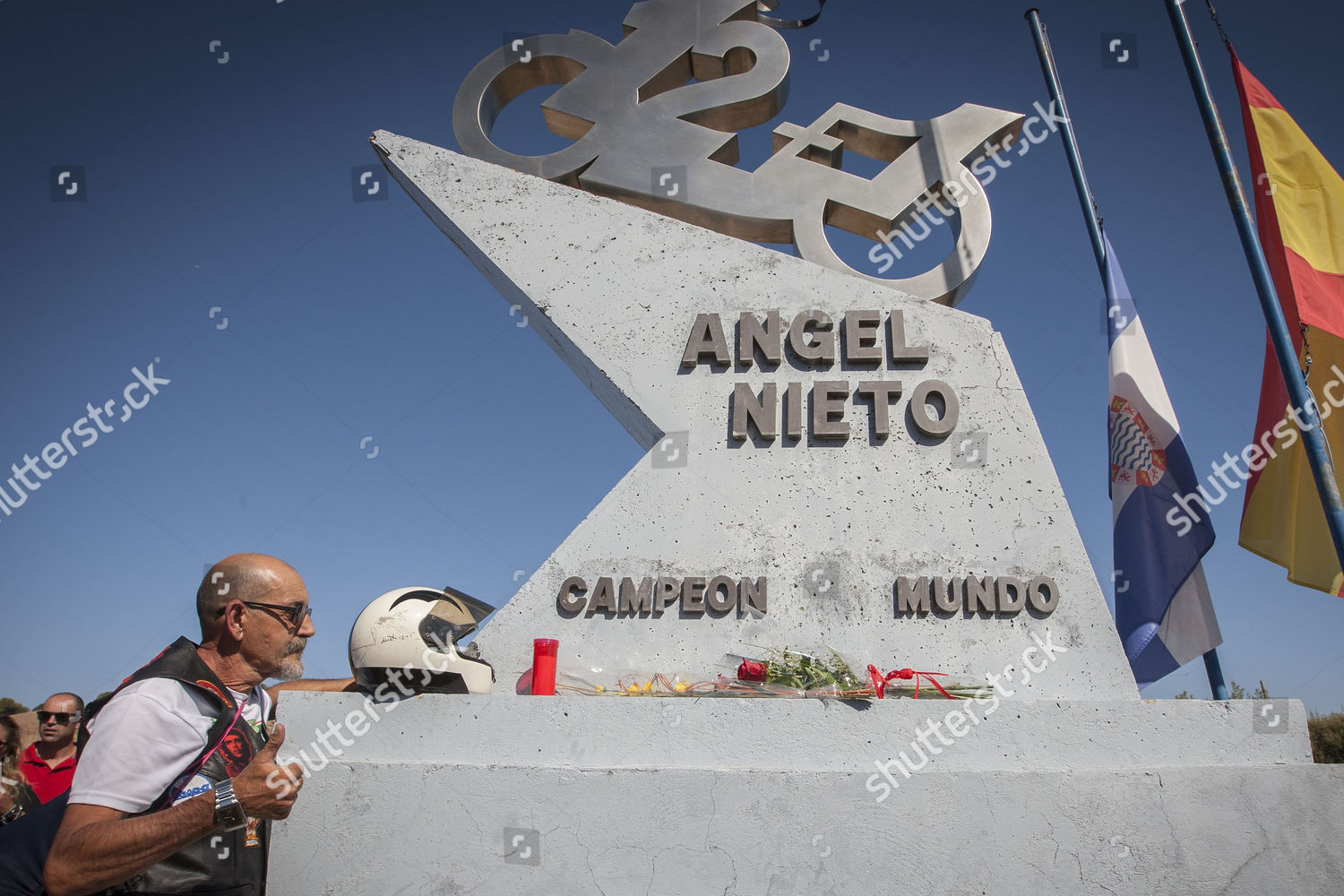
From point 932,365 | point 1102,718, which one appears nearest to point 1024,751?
point 1102,718

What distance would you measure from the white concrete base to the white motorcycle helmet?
7.7 inches

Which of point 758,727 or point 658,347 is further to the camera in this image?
point 658,347

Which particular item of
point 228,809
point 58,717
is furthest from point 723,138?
point 58,717

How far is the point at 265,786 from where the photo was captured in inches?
96.7

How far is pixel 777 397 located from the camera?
4.95 meters

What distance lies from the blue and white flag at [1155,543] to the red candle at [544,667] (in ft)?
16.9

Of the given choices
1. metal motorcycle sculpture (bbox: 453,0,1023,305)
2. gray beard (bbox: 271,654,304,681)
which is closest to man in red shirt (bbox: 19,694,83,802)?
gray beard (bbox: 271,654,304,681)

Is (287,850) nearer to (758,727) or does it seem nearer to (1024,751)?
(758,727)

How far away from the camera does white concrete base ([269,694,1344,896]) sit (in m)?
3.37

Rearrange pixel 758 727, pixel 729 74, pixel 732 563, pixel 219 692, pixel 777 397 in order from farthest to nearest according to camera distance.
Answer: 1. pixel 729 74
2. pixel 777 397
3. pixel 732 563
4. pixel 758 727
5. pixel 219 692

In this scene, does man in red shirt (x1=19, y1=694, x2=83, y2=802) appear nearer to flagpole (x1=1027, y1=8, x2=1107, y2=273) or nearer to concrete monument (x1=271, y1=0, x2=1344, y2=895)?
concrete monument (x1=271, y1=0, x2=1344, y2=895)

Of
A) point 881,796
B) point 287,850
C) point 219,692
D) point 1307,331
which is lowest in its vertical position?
point 1307,331

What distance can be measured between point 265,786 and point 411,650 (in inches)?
57.2

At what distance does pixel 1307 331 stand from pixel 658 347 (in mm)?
4740
